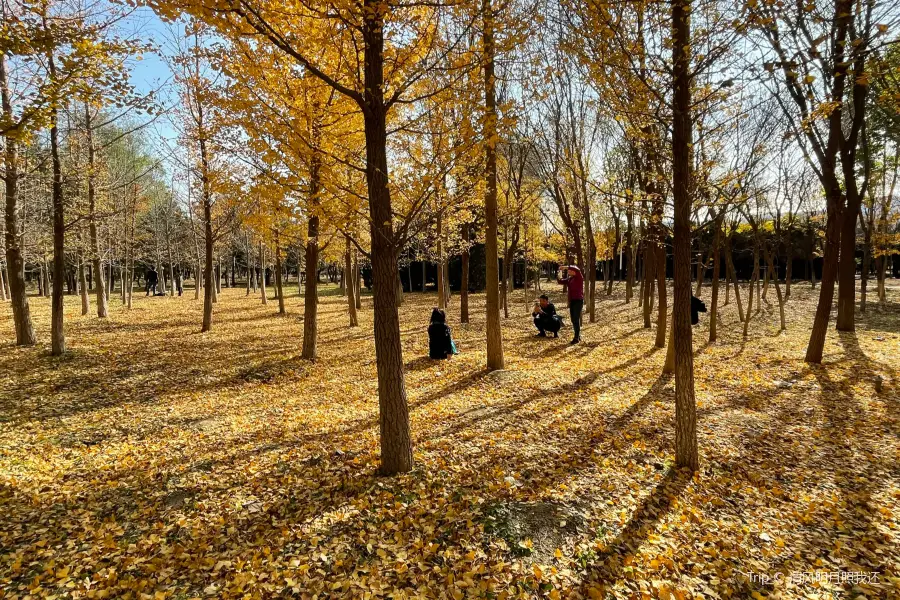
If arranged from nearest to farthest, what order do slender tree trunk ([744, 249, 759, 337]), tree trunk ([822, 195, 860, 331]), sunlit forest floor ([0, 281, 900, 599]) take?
sunlit forest floor ([0, 281, 900, 599]), tree trunk ([822, 195, 860, 331]), slender tree trunk ([744, 249, 759, 337])

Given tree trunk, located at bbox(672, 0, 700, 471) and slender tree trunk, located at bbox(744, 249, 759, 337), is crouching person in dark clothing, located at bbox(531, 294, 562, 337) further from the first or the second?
tree trunk, located at bbox(672, 0, 700, 471)

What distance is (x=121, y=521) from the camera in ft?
11.2

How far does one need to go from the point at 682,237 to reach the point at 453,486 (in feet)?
11.2

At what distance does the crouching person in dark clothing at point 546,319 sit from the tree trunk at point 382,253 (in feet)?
27.4

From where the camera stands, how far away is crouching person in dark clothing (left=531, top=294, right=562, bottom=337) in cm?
1175

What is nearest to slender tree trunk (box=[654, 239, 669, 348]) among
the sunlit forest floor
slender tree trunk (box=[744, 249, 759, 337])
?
the sunlit forest floor

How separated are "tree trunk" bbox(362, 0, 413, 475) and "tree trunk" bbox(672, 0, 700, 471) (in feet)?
9.15

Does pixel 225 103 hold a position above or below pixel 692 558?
above

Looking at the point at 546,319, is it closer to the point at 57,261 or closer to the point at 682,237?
the point at 682,237

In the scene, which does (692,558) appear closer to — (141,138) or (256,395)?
(256,395)

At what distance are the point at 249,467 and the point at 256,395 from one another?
9.87 feet

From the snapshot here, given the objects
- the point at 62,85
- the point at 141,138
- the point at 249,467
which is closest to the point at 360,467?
the point at 249,467

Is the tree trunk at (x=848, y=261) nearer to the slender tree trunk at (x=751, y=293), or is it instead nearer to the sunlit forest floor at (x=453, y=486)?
the slender tree trunk at (x=751, y=293)

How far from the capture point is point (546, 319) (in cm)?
1189
